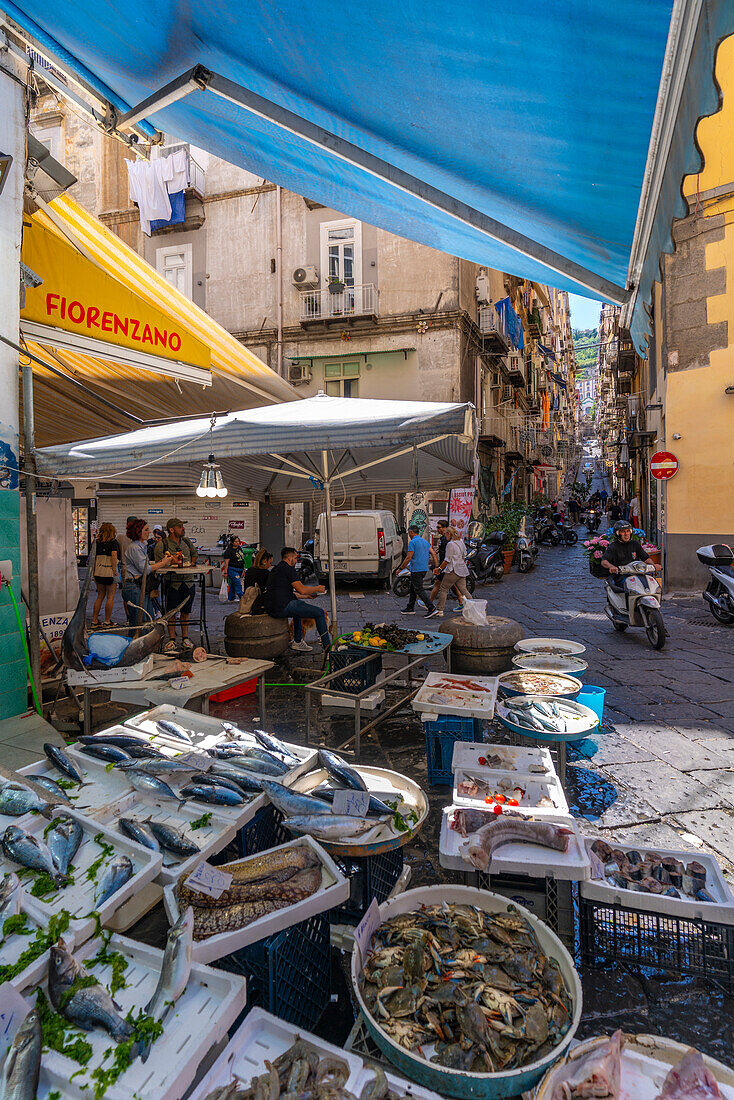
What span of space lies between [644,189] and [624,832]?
348 centimetres

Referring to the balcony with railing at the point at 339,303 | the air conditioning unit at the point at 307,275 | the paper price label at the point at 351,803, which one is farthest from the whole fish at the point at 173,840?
the air conditioning unit at the point at 307,275

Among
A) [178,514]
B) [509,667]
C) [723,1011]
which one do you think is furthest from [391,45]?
[178,514]

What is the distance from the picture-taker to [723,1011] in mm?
2318

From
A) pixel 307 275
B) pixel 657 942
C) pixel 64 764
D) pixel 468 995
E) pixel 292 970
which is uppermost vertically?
pixel 307 275

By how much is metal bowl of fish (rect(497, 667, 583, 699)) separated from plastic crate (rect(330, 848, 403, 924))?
2.16 m

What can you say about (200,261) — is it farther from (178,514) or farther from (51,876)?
(51,876)

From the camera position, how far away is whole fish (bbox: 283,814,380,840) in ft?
8.37

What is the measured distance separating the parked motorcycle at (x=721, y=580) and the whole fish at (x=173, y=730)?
8.70m

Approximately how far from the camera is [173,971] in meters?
1.76

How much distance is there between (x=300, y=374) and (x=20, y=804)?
18.3 metres

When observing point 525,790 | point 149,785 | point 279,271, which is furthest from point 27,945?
point 279,271

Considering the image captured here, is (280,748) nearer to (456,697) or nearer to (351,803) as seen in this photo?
(351,803)

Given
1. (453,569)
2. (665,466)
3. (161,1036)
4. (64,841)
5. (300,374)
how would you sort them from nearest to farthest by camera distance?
(161,1036), (64,841), (453,569), (665,466), (300,374)

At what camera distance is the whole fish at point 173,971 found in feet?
5.57
